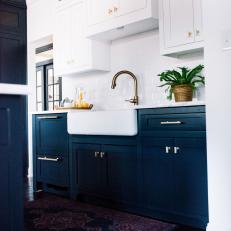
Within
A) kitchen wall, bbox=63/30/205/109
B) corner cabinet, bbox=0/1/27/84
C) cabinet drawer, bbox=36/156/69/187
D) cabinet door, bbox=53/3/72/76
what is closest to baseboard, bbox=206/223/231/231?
kitchen wall, bbox=63/30/205/109

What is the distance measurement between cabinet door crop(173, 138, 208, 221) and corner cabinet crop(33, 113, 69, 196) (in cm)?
127

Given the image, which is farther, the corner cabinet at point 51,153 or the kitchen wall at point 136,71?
the corner cabinet at point 51,153

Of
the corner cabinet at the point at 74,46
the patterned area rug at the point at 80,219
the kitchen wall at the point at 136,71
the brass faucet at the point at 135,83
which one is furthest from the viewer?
the corner cabinet at the point at 74,46

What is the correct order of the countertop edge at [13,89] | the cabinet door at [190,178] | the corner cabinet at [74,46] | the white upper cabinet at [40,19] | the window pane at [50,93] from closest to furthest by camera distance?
1. the countertop edge at [13,89]
2. the cabinet door at [190,178]
3. the corner cabinet at [74,46]
4. the white upper cabinet at [40,19]
5. the window pane at [50,93]

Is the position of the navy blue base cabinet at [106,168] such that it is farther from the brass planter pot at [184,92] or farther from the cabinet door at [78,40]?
the cabinet door at [78,40]

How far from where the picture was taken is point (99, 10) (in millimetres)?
3211

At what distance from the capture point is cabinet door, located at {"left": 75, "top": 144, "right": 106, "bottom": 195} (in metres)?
2.84

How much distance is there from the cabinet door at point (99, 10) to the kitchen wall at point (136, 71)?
389 mm

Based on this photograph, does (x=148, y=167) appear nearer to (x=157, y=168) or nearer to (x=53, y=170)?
(x=157, y=168)

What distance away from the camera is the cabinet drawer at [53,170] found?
321cm

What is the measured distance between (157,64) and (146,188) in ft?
4.11

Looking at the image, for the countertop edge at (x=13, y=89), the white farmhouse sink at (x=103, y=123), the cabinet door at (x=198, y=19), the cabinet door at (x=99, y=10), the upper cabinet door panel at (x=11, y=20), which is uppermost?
the cabinet door at (x=99, y=10)

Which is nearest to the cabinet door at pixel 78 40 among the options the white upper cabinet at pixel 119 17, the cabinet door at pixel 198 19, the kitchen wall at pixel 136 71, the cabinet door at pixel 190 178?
the white upper cabinet at pixel 119 17

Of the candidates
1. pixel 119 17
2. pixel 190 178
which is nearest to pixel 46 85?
pixel 119 17
